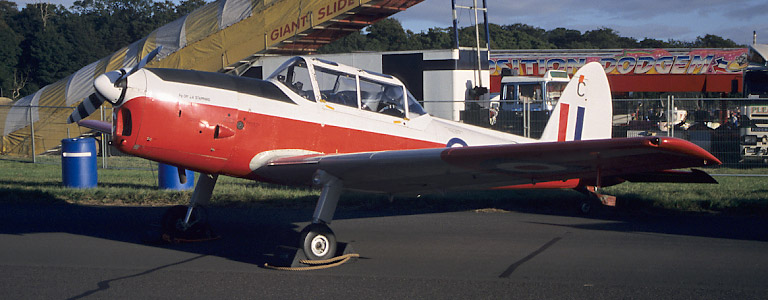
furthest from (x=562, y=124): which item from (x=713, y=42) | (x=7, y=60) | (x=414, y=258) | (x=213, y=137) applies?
(x=713, y=42)

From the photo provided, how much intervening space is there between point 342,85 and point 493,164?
232cm

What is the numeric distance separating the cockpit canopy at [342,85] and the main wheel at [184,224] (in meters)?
1.83

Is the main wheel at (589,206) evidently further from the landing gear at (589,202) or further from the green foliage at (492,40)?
the green foliage at (492,40)

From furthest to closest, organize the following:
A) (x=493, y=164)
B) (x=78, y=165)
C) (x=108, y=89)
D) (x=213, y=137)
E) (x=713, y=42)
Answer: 1. (x=713, y=42)
2. (x=78, y=165)
3. (x=213, y=137)
4. (x=108, y=89)
5. (x=493, y=164)

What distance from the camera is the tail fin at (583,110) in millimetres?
8992

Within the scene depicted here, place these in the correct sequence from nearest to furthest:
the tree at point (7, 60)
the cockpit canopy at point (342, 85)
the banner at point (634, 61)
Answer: the cockpit canopy at point (342, 85), the banner at point (634, 61), the tree at point (7, 60)

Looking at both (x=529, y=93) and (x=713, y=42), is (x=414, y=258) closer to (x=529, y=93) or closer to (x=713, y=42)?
(x=529, y=93)

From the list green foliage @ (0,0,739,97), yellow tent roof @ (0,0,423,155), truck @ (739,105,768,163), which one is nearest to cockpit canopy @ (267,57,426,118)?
truck @ (739,105,768,163)

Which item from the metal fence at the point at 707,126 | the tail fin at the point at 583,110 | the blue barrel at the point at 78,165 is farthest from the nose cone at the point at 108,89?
the metal fence at the point at 707,126

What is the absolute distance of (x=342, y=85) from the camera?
7.16 meters

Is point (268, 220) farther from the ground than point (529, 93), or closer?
closer

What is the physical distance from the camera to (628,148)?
179 inches

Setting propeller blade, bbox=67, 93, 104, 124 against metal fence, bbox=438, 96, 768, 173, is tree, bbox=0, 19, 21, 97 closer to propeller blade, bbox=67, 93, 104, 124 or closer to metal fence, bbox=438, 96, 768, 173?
metal fence, bbox=438, 96, 768, 173

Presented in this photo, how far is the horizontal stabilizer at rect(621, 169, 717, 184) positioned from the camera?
22.1ft
